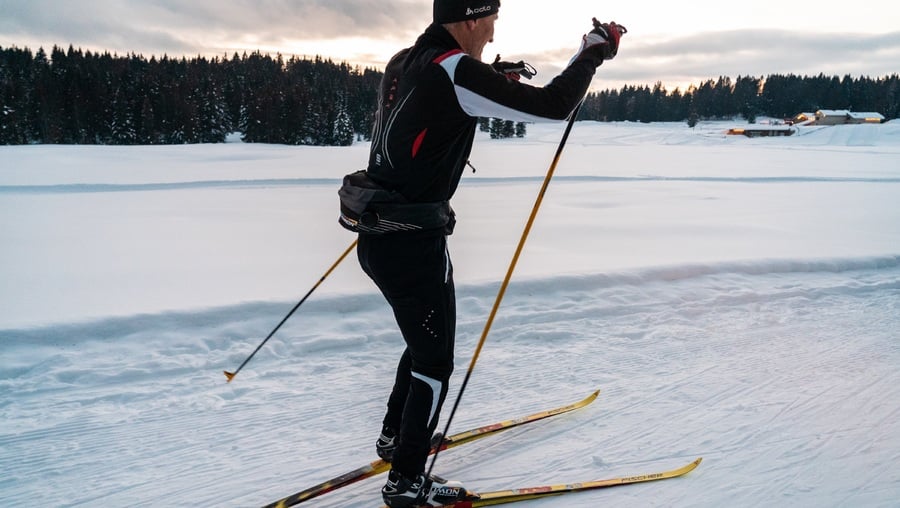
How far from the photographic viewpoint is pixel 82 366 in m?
3.19

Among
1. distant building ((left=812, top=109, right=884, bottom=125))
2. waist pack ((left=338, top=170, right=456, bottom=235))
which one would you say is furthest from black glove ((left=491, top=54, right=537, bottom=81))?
distant building ((left=812, top=109, right=884, bottom=125))

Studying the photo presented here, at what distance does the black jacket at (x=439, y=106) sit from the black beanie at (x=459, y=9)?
0.13ft

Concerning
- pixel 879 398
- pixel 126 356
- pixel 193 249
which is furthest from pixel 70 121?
pixel 879 398

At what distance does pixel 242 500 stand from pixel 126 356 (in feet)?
5.27

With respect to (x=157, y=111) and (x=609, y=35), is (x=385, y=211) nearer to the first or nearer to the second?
(x=609, y=35)

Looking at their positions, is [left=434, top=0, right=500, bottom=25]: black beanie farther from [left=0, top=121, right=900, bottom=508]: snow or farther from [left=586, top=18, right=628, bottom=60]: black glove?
[left=0, top=121, right=900, bottom=508]: snow

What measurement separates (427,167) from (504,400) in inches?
66.1

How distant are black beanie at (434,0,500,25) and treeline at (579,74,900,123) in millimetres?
80248

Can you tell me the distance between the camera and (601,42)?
2.03 m

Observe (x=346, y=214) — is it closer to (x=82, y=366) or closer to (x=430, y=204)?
(x=430, y=204)

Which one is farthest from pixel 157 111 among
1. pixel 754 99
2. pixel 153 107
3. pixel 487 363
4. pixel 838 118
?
pixel 754 99

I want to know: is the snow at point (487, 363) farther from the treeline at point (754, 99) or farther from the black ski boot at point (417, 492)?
the treeline at point (754, 99)

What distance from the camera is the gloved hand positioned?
2.01 meters

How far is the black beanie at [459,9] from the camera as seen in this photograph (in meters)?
1.84
